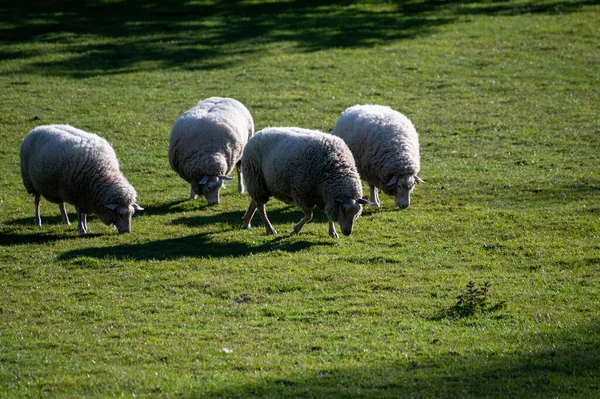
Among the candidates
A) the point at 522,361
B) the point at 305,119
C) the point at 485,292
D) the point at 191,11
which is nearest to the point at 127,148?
the point at 305,119

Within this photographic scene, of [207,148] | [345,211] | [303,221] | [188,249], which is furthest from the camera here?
[207,148]

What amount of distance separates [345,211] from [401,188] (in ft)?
7.68

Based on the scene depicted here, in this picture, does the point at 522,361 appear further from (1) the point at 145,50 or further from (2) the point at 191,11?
(2) the point at 191,11

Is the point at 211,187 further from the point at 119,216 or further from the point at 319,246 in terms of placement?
the point at 319,246

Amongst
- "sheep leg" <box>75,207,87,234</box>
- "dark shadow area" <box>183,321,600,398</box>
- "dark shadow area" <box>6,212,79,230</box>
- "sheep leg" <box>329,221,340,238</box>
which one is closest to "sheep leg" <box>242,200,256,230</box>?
"sheep leg" <box>329,221,340,238</box>

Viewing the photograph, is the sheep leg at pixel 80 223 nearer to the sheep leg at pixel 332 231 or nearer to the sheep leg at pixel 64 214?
the sheep leg at pixel 64 214

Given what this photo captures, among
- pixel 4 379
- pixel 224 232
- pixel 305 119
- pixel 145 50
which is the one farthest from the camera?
pixel 145 50

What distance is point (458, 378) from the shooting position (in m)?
8.42

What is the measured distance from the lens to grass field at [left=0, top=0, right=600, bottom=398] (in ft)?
28.8

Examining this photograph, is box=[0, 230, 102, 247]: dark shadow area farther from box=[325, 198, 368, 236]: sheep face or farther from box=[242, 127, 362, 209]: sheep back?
box=[325, 198, 368, 236]: sheep face

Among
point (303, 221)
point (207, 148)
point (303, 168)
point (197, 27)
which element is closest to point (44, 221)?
point (207, 148)

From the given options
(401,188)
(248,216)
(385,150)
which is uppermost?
(385,150)

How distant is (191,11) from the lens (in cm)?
3581

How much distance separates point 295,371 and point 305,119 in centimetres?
1441
